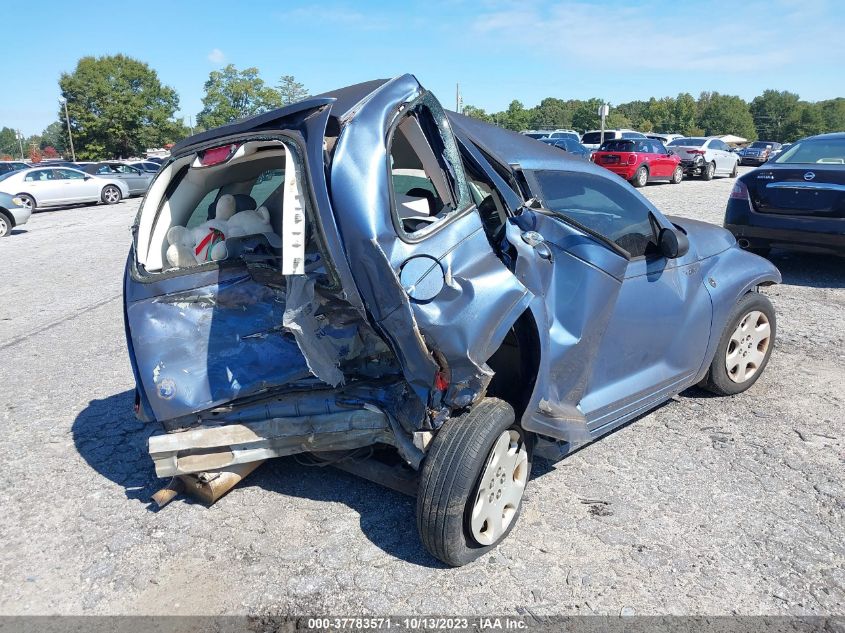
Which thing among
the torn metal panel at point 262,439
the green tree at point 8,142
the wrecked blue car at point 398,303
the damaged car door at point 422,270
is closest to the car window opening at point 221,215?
the wrecked blue car at point 398,303

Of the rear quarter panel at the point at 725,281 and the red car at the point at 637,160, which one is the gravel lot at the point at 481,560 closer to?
the rear quarter panel at the point at 725,281

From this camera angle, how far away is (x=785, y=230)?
7.28 meters

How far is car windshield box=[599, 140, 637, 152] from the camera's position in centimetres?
2053

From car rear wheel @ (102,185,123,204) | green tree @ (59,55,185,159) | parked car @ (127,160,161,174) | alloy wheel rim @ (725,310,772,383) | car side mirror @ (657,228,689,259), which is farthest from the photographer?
green tree @ (59,55,185,159)

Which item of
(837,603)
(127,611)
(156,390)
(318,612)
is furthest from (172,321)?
(837,603)

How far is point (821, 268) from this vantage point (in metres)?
8.40

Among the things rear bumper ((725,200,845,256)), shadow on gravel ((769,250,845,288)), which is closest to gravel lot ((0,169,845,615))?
rear bumper ((725,200,845,256))

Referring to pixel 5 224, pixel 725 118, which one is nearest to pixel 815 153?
pixel 5 224

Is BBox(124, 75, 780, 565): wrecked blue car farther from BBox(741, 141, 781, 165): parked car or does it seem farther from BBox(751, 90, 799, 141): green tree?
BBox(751, 90, 799, 141): green tree

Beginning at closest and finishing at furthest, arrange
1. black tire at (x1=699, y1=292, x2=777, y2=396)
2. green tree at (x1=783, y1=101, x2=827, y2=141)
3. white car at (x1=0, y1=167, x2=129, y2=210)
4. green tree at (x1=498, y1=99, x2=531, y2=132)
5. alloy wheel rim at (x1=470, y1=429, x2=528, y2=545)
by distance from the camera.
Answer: alloy wheel rim at (x1=470, y1=429, x2=528, y2=545), black tire at (x1=699, y1=292, x2=777, y2=396), white car at (x1=0, y1=167, x2=129, y2=210), green tree at (x1=498, y1=99, x2=531, y2=132), green tree at (x1=783, y1=101, x2=827, y2=141)

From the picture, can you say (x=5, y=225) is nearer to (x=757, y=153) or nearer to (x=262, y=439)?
(x=262, y=439)

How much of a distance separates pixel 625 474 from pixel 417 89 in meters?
2.32

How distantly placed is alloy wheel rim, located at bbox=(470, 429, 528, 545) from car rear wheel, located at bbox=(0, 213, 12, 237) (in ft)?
49.2

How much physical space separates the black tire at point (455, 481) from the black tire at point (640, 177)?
752 inches
